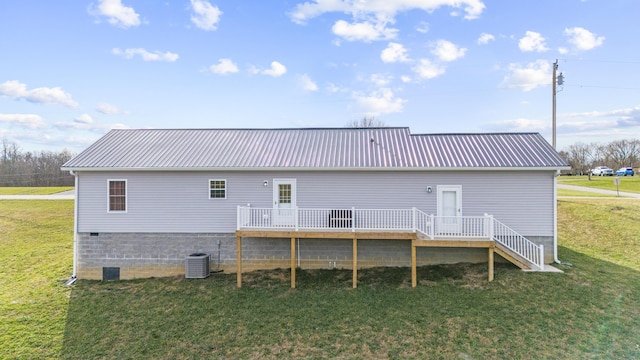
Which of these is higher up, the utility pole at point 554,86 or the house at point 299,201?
the utility pole at point 554,86

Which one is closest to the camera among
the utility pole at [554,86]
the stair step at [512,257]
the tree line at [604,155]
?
the stair step at [512,257]

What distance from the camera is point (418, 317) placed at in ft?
25.4

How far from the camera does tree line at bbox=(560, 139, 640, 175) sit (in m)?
47.0

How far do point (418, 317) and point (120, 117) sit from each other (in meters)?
20.5

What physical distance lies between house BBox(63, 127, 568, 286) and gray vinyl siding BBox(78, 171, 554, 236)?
0.11ft

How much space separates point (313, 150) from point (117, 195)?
23.2 ft

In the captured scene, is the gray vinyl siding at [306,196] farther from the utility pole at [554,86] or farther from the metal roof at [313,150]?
the utility pole at [554,86]

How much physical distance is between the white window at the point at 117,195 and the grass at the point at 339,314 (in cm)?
261

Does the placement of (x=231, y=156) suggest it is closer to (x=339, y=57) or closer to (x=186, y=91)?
(x=186, y=91)

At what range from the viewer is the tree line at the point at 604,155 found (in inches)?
1851

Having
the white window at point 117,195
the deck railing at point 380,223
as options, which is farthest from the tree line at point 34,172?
the deck railing at point 380,223

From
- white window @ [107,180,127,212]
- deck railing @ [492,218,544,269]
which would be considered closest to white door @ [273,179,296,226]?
white window @ [107,180,127,212]

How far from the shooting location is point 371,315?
26.1ft

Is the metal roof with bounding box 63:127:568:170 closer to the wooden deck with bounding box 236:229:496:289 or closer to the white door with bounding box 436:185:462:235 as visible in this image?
the white door with bounding box 436:185:462:235
